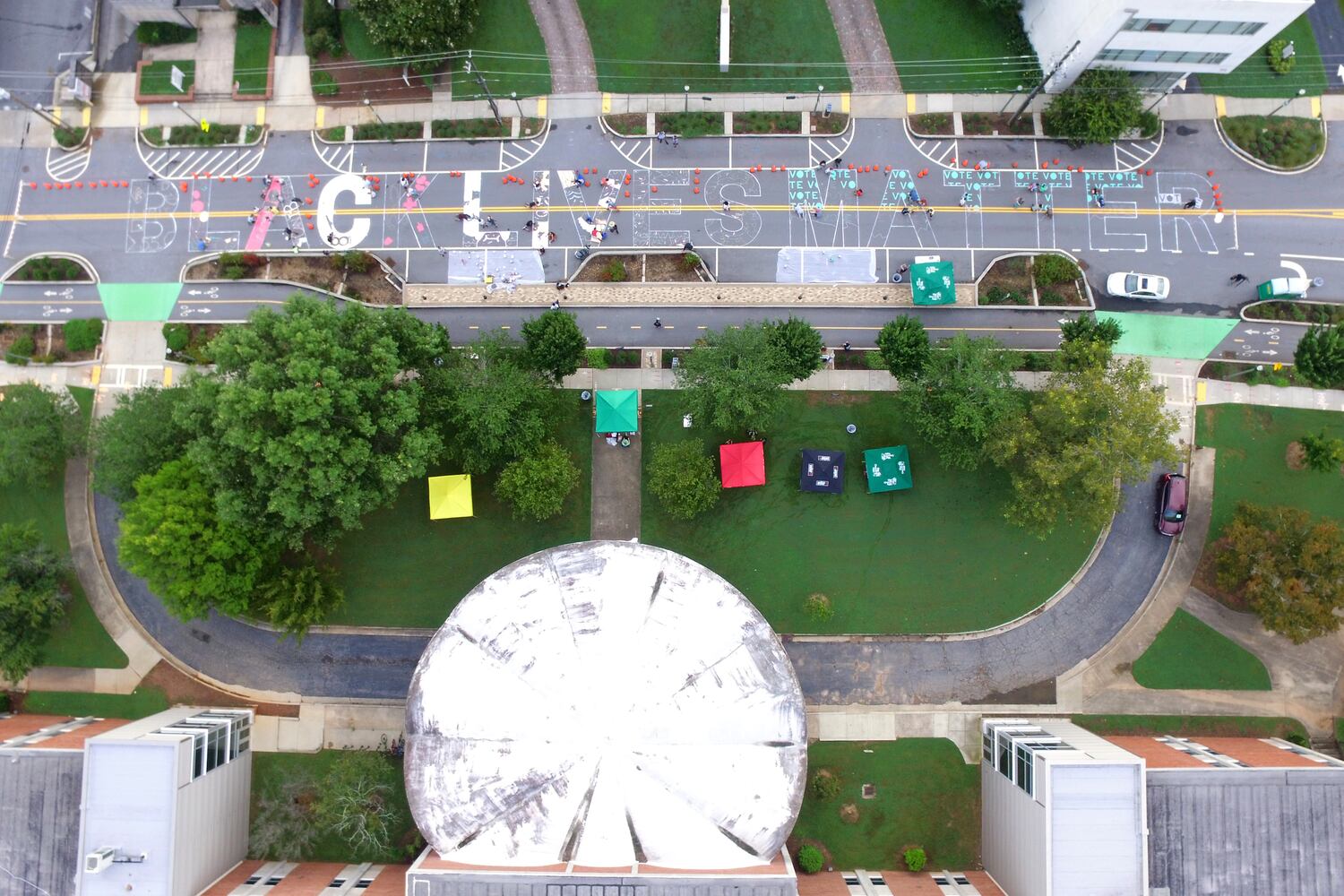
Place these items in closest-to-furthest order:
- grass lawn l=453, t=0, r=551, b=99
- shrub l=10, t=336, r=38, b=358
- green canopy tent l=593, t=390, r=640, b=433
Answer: green canopy tent l=593, t=390, r=640, b=433 < shrub l=10, t=336, r=38, b=358 < grass lawn l=453, t=0, r=551, b=99

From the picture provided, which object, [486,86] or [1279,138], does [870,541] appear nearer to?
[1279,138]

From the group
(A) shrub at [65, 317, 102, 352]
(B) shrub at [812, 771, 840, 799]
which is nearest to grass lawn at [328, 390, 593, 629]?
(B) shrub at [812, 771, 840, 799]

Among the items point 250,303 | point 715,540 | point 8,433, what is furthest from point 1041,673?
point 8,433

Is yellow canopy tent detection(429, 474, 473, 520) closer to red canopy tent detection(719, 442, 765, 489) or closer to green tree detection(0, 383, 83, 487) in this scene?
red canopy tent detection(719, 442, 765, 489)

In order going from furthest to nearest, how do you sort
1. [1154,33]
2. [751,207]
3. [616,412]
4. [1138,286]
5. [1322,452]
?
[751,207]
[1138,286]
[616,412]
[1322,452]
[1154,33]

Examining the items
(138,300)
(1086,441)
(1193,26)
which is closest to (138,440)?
(138,300)

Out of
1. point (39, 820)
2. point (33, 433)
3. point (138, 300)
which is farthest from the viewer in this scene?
point (138, 300)

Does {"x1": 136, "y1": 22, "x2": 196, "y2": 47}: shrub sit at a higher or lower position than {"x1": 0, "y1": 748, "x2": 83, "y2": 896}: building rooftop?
higher

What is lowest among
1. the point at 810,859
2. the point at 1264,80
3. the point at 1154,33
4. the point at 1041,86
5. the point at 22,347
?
the point at 810,859
